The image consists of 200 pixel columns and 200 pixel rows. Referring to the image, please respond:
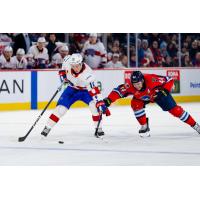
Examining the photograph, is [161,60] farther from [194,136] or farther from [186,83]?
[194,136]

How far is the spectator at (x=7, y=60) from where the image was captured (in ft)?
40.6

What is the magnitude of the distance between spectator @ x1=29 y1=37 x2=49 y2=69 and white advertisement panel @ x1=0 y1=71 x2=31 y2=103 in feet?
1.14

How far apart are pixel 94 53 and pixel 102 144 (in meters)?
6.17

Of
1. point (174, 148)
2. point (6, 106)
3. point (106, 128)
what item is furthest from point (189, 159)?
point (6, 106)

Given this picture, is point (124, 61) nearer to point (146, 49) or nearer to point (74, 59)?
point (146, 49)

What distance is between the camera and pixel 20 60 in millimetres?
12648

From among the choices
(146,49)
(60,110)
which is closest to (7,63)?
(146,49)

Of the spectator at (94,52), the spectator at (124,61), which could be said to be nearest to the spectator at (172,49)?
the spectator at (124,61)

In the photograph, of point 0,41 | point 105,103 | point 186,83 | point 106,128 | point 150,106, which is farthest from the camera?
point 186,83

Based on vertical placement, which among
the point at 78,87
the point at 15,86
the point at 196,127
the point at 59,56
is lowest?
the point at 196,127

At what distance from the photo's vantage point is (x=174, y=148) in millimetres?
7203

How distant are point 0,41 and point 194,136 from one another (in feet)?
17.8

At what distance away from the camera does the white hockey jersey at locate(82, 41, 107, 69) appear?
13.5 m

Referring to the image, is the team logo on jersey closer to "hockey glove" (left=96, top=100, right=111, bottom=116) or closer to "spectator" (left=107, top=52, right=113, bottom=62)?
"hockey glove" (left=96, top=100, right=111, bottom=116)
